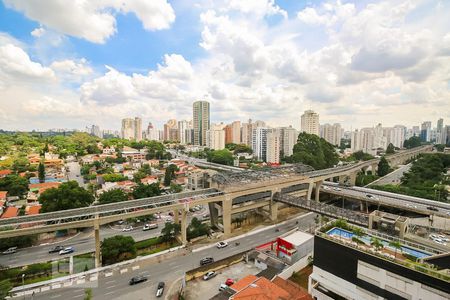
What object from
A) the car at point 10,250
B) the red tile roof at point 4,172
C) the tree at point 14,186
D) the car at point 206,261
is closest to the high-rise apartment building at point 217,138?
the red tile roof at point 4,172

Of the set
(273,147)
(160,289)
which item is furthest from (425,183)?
(160,289)

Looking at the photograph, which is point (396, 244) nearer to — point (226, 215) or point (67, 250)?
point (226, 215)

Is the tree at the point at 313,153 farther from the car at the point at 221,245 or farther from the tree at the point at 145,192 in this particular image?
the car at the point at 221,245

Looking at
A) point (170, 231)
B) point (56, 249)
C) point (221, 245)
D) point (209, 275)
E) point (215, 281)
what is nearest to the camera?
point (215, 281)

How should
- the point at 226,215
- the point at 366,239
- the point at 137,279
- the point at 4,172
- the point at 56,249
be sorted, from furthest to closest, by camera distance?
the point at 4,172 < the point at 226,215 < the point at 56,249 < the point at 137,279 < the point at 366,239

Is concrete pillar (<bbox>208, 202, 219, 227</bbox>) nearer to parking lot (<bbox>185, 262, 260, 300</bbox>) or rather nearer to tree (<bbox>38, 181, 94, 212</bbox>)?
parking lot (<bbox>185, 262, 260, 300</bbox>)
